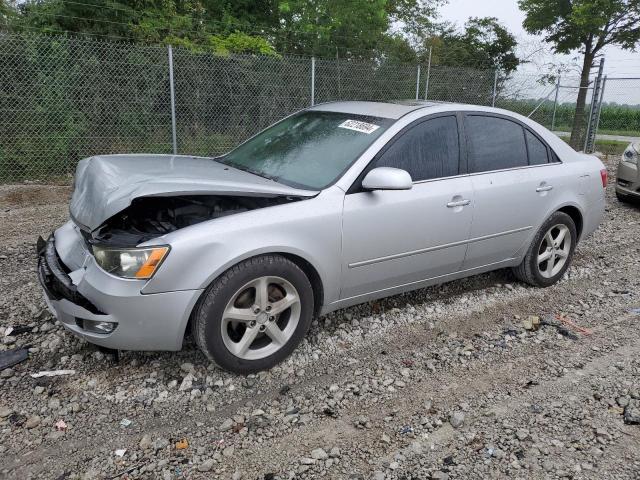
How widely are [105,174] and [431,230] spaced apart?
2.23 m

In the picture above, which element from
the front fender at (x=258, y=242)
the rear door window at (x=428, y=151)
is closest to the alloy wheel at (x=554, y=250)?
the rear door window at (x=428, y=151)

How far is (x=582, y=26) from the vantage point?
503 inches

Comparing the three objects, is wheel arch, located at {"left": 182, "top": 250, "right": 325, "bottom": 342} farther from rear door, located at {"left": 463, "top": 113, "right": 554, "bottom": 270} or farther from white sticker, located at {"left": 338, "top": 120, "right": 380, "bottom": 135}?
rear door, located at {"left": 463, "top": 113, "right": 554, "bottom": 270}

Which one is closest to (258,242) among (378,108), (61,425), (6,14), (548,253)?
(61,425)

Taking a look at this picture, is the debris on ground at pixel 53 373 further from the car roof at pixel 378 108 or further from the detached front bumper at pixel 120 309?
the car roof at pixel 378 108

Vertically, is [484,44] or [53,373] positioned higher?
[484,44]

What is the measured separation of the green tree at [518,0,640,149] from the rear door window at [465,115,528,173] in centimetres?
1060

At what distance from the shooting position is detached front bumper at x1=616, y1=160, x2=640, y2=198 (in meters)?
7.46

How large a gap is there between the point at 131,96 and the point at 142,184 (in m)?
6.22

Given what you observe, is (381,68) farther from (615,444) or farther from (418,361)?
(615,444)

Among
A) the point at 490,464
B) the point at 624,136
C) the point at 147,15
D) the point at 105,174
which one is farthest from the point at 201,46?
the point at 624,136

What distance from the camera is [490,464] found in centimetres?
235

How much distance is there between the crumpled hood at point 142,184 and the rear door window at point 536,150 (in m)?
2.23

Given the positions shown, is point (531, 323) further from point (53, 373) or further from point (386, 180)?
point (53, 373)
